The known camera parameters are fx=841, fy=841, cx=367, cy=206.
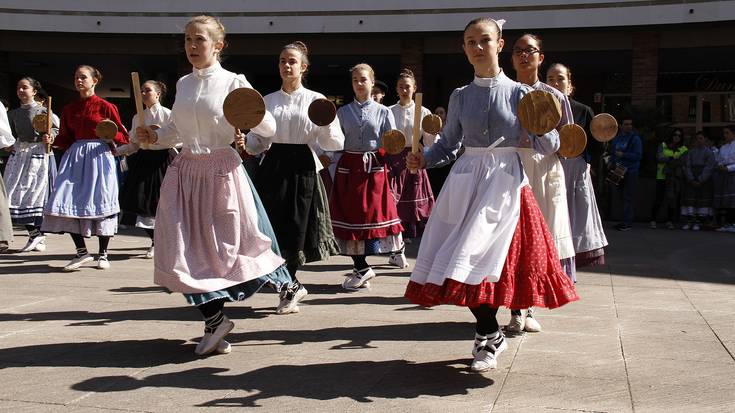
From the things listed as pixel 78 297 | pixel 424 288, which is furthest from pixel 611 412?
pixel 78 297

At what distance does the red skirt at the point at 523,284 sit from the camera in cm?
374

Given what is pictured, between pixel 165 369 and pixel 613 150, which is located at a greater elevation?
pixel 613 150

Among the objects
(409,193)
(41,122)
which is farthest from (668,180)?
(41,122)

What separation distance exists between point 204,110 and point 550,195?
82.4 inches

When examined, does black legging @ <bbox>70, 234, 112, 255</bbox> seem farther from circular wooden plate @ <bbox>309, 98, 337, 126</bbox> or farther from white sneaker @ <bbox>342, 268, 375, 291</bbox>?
circular wooden plate @ <bbox>309, 98, 337, 126</bbox>

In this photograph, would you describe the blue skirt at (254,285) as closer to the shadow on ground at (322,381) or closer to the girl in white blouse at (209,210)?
A: the girl in white blouse at (209,210)

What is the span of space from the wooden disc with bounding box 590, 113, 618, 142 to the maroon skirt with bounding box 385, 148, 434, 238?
366cm

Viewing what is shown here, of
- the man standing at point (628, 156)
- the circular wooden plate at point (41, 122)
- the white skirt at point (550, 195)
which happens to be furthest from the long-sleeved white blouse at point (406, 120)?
the man standing at point (628, 156)

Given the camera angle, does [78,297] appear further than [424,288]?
Yes

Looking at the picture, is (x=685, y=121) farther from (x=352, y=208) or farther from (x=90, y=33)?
(x=352, y=208)

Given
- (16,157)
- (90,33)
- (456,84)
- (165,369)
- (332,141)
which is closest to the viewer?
(165,369)

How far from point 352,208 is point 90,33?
13389 mm

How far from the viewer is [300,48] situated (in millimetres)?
5676

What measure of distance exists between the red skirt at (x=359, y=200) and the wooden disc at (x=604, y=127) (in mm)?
2024
